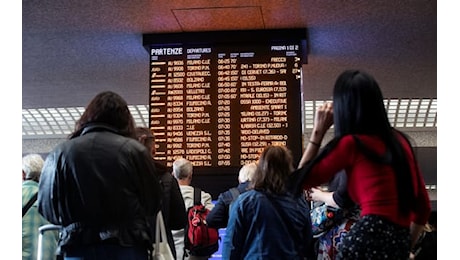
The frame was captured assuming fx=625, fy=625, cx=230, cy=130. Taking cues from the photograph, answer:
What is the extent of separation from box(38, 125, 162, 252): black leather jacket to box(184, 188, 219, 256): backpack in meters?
2.45

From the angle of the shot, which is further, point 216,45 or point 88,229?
point 216,45

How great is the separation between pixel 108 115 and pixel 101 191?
0.40m

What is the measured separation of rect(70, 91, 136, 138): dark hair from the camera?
310 cm

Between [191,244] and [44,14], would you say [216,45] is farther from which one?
[191,244]

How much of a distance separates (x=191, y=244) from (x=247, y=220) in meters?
1.87

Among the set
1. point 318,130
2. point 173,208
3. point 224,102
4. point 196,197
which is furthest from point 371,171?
point 224,102

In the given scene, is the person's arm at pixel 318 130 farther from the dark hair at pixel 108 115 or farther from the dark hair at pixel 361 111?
the dark hair at pixel 108 115

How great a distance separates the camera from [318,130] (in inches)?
102

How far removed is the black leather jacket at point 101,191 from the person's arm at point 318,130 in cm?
83

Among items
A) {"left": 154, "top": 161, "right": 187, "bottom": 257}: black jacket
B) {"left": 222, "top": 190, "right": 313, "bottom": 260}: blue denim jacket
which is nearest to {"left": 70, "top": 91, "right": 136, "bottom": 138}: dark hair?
{"left": 154, "top": 161, "right": 187, "bottom": 257}: black jacket

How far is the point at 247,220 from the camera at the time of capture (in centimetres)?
377

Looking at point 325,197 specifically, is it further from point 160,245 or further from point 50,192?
point 50,192
